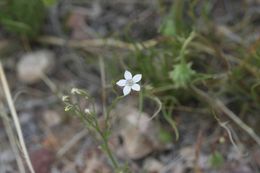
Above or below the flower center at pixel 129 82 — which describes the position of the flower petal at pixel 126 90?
below

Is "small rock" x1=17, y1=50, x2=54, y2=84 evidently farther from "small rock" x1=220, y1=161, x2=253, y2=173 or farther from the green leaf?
"small rock" x1=220, y1=161, x2=253, y2=173

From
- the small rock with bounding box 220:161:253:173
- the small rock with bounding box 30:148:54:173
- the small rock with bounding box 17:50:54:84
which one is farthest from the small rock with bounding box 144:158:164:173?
the small rock with bounding box 17:50:54:84

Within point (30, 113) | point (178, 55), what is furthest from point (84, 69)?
point (178, 55)

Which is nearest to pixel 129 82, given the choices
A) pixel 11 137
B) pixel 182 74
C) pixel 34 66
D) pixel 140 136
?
pixel 182 74

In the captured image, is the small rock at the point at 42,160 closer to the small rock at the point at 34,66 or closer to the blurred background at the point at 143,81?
the blurred background at the point at 143,81

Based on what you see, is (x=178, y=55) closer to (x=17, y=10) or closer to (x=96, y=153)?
(x=96, y=153)

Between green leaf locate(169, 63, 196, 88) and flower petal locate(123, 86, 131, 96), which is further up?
green leaf locate(169, 63, 196, 88)

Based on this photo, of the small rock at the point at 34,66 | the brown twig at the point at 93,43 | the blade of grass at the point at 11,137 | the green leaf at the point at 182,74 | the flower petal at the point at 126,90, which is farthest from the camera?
the small rock at the point at 34,66

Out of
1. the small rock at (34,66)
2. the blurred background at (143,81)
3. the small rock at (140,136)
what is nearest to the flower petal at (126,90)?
the blurred background at (143,81)

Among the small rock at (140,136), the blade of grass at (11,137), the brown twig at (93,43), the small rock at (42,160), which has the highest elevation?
the brown twig at (93,43)
